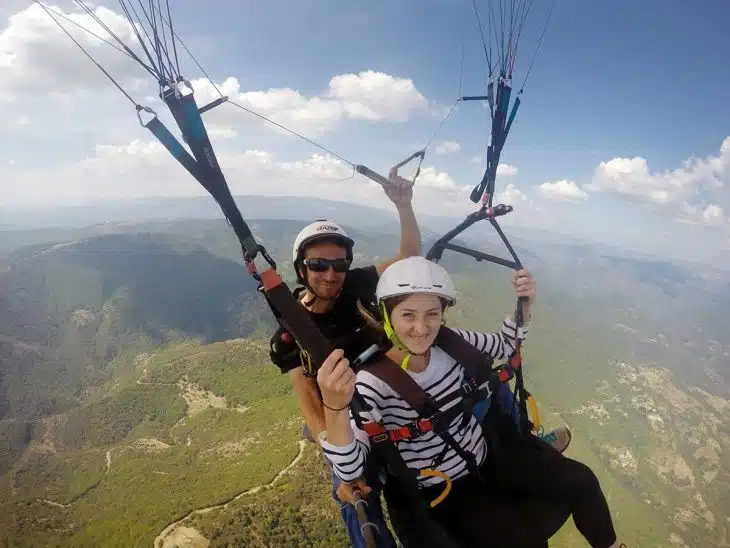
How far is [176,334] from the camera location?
161 metres

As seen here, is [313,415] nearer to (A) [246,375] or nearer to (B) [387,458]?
(B) [387,458]

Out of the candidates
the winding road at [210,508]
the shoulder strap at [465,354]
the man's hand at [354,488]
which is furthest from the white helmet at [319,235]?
the winding road at [210,508]

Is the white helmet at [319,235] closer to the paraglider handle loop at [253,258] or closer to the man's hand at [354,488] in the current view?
the paraglider handle loop at [253,258]

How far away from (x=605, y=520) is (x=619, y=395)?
168 metres

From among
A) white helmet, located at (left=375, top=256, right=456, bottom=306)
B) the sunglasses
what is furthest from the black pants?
the sunglasses

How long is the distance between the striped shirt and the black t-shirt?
63 centimetres

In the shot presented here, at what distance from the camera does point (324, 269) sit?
434cm

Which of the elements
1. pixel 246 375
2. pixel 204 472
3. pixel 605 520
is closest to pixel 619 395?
pixel 246 375

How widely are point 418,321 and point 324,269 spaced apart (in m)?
1.42

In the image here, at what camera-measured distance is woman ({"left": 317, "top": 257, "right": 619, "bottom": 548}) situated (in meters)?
3.39

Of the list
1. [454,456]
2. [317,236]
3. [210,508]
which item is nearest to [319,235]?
[317,236]

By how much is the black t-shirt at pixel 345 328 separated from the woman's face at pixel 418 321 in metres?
0.60

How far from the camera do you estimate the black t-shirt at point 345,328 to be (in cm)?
406

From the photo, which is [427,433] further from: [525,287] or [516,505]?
[525,287]
